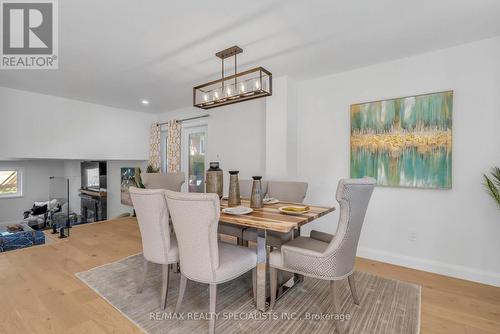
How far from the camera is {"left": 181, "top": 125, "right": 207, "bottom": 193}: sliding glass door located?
202 inches

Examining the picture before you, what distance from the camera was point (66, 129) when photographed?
4.50 m

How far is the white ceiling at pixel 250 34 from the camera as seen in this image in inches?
77.2

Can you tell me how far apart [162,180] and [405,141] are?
125 inches

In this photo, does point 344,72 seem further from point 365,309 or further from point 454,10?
Result: point 365,309

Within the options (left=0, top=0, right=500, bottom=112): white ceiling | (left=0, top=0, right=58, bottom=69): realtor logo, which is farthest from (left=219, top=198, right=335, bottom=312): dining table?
(left=0, top=0, right=58, bottom=69): realtor logo

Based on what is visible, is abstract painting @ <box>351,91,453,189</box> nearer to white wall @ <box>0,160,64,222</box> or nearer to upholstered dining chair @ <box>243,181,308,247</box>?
upholstered dining chair @ <box>243,181,308,247</box>

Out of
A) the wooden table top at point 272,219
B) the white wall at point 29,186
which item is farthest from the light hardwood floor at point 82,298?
the white wall at point 29,186

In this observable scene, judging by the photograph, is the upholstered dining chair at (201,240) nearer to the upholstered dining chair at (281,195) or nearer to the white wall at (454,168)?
the upholstered dining chair at (281,195)

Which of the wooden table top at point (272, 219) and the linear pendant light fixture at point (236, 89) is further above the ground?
the linear pendant light fixture at point (236, 89)

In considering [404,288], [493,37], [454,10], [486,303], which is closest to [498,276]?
[486,303]

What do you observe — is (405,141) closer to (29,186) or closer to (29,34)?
(29,34)

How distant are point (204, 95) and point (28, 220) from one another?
19.5ft

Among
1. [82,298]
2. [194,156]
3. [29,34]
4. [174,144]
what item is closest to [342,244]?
[82,298]

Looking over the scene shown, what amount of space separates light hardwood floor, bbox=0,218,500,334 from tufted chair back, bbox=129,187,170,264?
54 cm
